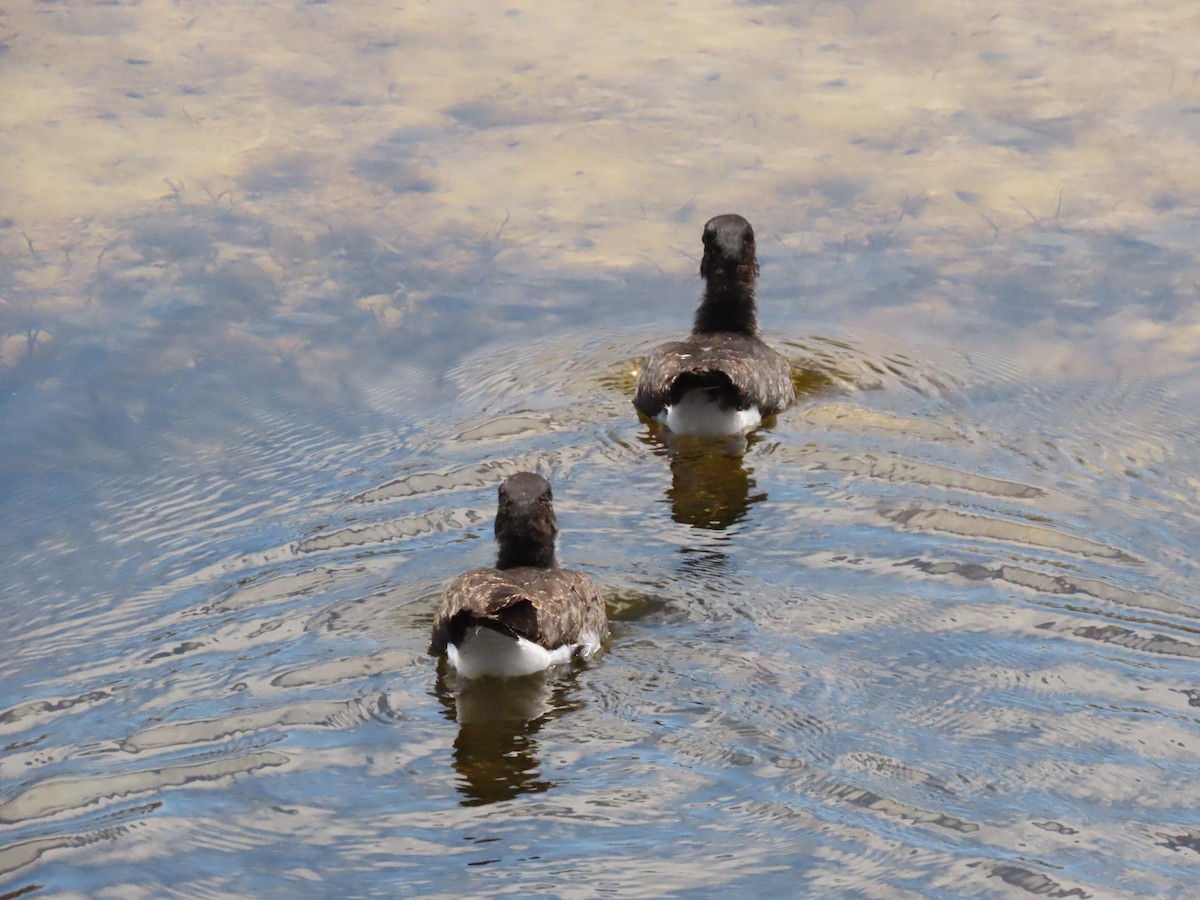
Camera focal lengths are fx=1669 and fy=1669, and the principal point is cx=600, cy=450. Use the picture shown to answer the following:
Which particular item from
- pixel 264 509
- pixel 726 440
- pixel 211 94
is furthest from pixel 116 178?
pixel 726 440

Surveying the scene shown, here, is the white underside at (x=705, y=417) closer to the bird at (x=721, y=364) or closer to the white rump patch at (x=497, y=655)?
the bird at (x=721, y=364)

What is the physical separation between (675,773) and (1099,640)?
278 centimetres

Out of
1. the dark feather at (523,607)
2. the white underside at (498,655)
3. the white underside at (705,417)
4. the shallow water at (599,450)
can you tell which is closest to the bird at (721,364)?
the white underside at (705,417)

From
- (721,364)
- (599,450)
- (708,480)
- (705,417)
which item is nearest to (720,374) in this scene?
(721,364)

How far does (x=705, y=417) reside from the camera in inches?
501

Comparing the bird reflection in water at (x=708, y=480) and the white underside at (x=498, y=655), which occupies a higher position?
the bird reflection in water at (x=708, y=480)

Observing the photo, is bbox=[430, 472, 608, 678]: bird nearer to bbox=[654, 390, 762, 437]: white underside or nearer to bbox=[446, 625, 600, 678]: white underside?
bbox=[446, 625, 600, 678]: white underside

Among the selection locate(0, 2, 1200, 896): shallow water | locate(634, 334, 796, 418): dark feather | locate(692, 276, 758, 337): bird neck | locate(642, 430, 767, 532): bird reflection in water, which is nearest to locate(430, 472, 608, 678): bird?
locate(0, 2, 1200, 896): shallow water

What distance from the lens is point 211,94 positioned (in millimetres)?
17297

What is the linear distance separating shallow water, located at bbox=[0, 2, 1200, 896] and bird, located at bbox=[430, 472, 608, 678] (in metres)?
0.19

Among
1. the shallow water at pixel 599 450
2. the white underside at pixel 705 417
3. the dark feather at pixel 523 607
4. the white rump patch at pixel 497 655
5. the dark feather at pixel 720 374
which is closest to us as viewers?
the shallow water at pixel 599 450

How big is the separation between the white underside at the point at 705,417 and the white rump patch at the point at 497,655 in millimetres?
3630

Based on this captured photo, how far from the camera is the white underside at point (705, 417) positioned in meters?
12.7

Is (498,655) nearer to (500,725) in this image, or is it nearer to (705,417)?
(500,725)
